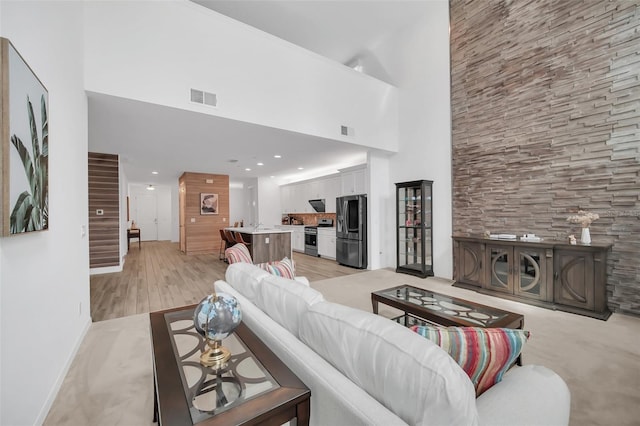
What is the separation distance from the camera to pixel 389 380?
81 centimetres

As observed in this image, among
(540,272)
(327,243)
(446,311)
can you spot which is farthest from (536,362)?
(327,243)

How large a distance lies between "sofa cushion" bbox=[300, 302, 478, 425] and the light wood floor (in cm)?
335

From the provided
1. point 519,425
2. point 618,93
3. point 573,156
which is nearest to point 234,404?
point 519,425

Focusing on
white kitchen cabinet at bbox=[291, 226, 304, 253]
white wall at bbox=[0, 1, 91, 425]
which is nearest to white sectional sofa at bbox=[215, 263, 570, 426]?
white wall at bbox=[0, 1, 91, 425]

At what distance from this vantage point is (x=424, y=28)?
5.45m

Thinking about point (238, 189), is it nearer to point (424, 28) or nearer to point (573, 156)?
point (424, 28)

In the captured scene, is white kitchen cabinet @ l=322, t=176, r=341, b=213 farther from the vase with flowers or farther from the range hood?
the vase with flowers

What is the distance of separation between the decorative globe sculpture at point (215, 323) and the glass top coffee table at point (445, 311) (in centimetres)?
177

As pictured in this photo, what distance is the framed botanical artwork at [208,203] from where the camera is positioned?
8.33 m

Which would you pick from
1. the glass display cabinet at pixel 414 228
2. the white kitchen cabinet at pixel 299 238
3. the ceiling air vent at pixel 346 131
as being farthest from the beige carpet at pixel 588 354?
the white kitchen cabinet at pixel 299 238

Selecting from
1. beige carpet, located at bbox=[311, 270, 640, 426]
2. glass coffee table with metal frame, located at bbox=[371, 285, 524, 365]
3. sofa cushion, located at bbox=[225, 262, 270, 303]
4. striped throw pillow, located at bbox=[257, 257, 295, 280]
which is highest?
sofa cushion, located at bbox=[225, 262, 270, 303]

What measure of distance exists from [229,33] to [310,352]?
4.27 meters

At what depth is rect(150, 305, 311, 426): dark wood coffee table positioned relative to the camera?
0.85 meters

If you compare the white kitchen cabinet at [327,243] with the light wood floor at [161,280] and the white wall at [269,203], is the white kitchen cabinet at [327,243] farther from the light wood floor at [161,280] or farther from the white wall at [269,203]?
the white wall at [269,203]
